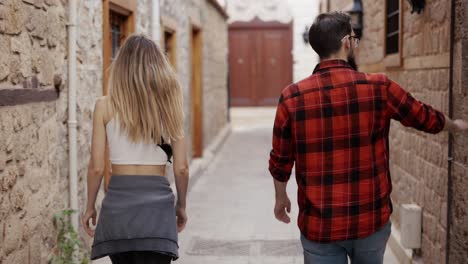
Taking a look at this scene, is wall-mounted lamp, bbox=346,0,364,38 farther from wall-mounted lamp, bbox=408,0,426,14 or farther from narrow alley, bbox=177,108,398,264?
A: wall-mounted lamp, bbox=408,0,426,14

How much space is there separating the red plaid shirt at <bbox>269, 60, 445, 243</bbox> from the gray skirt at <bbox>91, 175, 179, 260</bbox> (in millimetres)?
568

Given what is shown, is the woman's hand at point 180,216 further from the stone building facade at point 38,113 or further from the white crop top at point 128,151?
the stone building facade at point 38,113

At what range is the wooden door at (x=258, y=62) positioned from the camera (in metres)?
23.5

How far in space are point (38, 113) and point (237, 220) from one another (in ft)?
12.3

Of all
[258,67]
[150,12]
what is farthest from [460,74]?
[258,67]

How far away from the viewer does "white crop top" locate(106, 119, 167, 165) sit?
3090 millimetres

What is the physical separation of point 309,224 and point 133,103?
0.86 m

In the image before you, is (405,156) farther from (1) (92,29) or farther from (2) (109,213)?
(2) (109,213)

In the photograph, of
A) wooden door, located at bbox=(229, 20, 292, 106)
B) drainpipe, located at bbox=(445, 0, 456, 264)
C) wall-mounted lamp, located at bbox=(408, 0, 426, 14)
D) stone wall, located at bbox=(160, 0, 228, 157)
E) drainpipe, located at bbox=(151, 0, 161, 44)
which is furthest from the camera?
wooden door, located at bbox=(229, 20, 292, 106)

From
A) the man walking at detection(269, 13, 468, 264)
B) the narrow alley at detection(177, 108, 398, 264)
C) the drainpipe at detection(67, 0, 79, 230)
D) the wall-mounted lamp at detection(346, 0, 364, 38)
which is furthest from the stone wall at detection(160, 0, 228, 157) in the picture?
the man walking at detection(269, 13, 468, 264)

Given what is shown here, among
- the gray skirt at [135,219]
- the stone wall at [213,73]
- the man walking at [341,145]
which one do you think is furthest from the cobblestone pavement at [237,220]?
the man walking at [341,145]

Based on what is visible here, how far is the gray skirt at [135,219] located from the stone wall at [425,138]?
2026mm

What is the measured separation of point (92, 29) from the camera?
18.1 feet

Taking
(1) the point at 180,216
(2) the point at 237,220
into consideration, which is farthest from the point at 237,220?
(1) the point at 180,216
